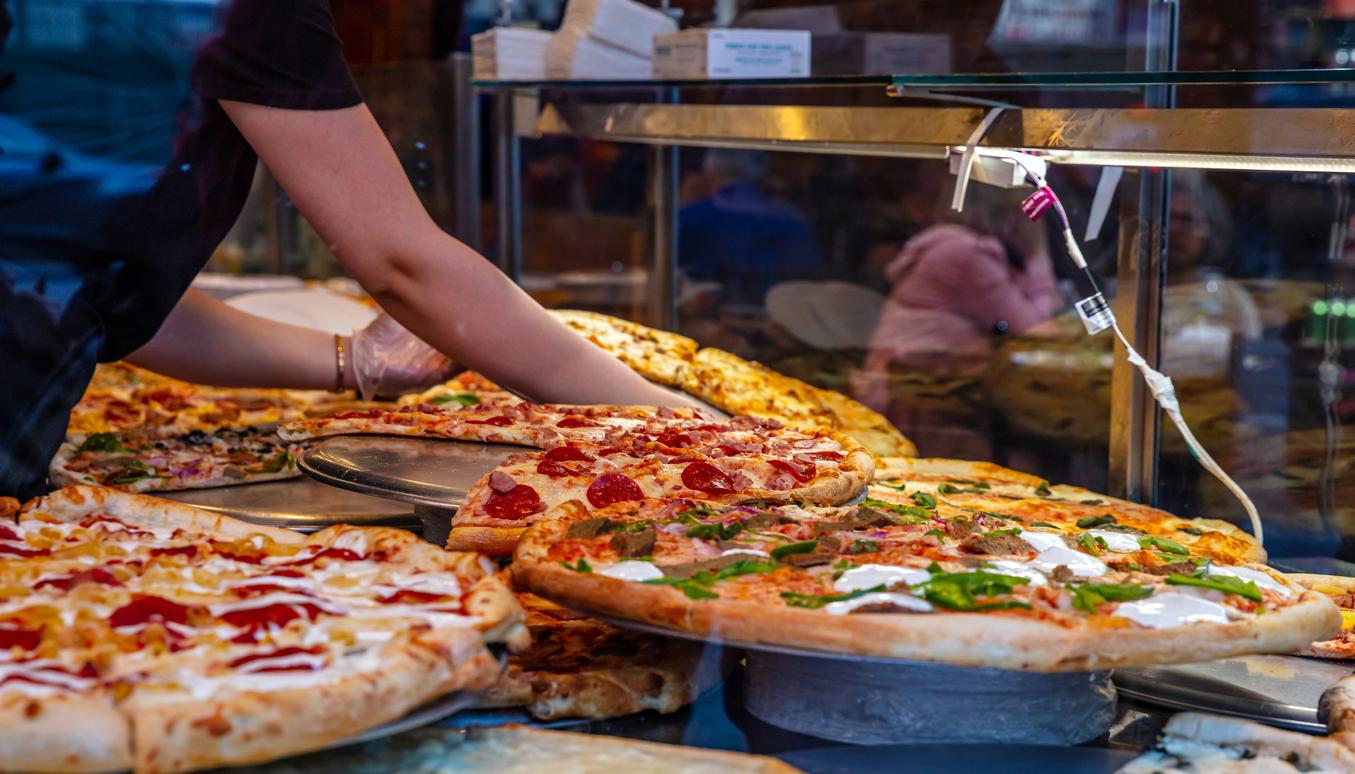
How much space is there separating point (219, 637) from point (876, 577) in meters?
0.82

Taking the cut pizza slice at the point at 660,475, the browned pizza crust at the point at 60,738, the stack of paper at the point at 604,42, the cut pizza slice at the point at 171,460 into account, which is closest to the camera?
the browned pizza crust at the point at 60,738

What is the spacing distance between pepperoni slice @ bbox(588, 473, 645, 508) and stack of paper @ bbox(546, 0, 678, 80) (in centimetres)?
188

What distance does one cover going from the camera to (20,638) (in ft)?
5.15

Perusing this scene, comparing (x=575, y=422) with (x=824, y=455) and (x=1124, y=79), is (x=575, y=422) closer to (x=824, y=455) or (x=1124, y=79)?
(x=824, y=455)

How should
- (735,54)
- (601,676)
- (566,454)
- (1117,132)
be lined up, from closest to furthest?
(601,676) → (1117,132) → (566,454) → (735,54)

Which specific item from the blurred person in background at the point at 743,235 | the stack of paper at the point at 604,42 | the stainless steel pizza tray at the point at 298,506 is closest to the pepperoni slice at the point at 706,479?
the stainless steel pizza tray at the point at 298,506

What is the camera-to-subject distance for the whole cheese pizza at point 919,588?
163 centimetres

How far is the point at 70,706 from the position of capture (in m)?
1.38

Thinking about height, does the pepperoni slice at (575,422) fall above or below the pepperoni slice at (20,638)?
above

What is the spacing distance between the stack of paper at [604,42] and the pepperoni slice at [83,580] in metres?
2.49

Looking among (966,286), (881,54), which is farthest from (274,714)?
(966,286)

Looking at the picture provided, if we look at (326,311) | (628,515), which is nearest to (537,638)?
(628,515)

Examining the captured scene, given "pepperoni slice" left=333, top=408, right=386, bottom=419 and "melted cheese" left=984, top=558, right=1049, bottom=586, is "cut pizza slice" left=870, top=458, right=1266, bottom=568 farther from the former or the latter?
"pepperoni slice" left=333, top=408, right=386, bottom=419

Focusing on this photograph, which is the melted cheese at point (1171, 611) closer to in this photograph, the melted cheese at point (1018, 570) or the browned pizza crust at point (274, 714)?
the melted cheese at point (1018, 570)
